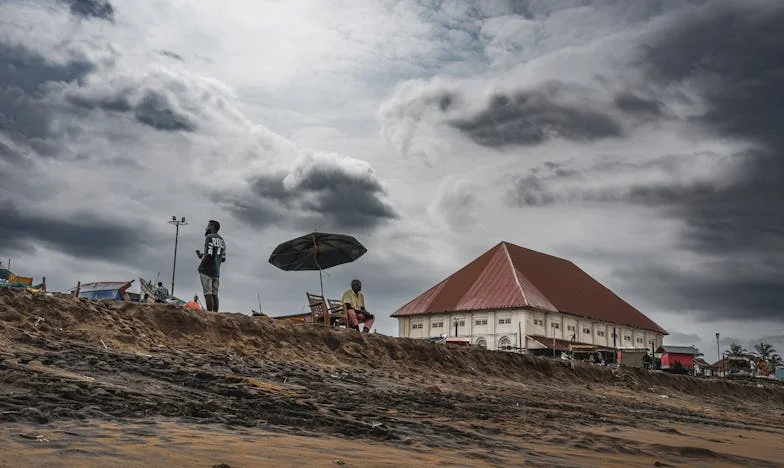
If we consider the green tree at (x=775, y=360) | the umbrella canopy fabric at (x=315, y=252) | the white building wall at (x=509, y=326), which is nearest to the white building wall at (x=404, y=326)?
the white building wall at (x=509, y=326)

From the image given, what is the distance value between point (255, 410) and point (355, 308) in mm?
9824

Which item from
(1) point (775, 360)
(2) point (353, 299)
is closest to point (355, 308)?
(2) point (353, 299)

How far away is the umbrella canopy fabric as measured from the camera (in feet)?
57.6

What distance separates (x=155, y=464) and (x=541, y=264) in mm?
60968

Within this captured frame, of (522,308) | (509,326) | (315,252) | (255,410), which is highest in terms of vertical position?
(522,308)

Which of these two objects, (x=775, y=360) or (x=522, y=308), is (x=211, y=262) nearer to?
(x=522, y=308)

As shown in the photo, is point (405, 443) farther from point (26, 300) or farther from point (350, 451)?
point (26, 300)

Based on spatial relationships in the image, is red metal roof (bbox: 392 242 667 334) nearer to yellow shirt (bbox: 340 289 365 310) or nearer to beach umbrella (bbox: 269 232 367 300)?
beach umbrella (bbox: 269 232 367 300)

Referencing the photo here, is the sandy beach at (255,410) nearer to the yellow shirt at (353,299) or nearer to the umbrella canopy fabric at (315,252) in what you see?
the yellow shirt at (353,299)

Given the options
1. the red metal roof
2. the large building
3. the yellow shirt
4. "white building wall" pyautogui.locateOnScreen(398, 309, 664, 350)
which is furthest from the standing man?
the red metal roof

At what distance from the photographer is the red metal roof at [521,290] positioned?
186ft

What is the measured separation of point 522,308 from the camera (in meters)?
54.5

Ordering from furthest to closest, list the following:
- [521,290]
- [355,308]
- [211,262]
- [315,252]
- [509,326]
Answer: [521,290] < [509,326] < [315,252] < [355,308] < [211,262]

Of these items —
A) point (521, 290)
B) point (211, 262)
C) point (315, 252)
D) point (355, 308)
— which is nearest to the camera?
point (211, 262)
